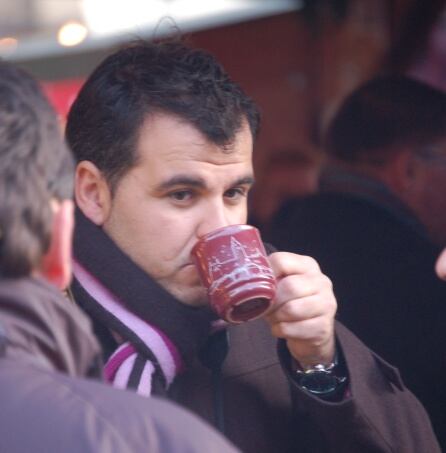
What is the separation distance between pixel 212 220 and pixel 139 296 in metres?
0.22

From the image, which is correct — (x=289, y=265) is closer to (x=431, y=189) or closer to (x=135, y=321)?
(x=135, y=321)

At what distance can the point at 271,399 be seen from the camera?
7.57 feet

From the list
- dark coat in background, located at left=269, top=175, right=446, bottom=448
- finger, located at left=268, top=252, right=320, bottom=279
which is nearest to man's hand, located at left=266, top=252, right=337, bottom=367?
finger, located at left=268, top=252, right=320, bottom=279

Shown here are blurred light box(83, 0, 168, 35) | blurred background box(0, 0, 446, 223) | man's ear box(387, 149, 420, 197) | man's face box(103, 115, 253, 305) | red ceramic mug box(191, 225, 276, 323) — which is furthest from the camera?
blurred light box(83, 0, 168, 35)

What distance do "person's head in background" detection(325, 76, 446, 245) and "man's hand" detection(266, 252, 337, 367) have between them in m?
1.24

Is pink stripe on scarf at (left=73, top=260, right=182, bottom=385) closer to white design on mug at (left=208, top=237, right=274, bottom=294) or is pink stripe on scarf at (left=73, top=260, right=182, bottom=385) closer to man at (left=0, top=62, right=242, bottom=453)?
white design on mug at (left=208, top=237, right=274, bottom=294)

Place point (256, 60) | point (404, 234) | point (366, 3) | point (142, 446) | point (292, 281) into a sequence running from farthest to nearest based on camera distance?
point (256, 60) < point (366, 3) < point (404, 234) < point (292, 281) < point (142, 446)

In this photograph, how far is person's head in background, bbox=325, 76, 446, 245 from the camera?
3461 millimetres

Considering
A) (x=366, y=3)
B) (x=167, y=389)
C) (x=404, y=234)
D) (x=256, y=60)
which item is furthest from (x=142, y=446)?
(x=256, y=60)

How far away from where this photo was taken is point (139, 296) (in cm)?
221

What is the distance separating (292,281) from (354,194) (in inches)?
41.7

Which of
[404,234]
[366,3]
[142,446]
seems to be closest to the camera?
[142,446]

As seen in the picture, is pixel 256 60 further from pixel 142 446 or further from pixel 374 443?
pixel 142 446

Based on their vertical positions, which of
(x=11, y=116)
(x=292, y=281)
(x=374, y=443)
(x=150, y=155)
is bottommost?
(x=374, y=443)
